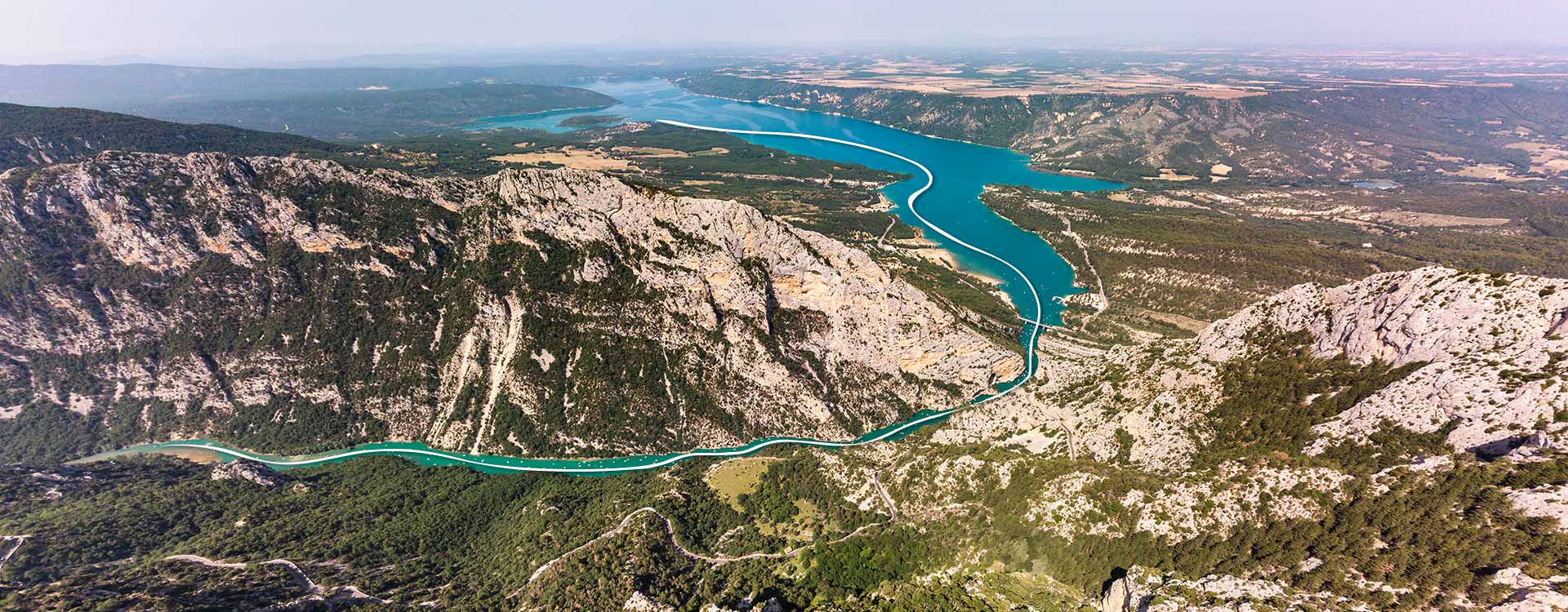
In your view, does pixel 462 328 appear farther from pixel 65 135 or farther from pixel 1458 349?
pixel 65 135

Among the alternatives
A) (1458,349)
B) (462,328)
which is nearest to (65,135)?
(462,328)

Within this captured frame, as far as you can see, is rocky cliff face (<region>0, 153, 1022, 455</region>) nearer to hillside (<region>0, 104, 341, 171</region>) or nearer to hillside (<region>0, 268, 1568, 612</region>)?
hillside (<region>0, 268, 1568, 612</region>)

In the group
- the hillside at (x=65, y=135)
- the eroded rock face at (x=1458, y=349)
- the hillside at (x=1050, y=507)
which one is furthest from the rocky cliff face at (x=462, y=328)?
the hillside at (x=65, y=135)

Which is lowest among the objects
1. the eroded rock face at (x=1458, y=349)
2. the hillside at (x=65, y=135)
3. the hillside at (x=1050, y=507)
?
the hillside at (x=1050, y=507)

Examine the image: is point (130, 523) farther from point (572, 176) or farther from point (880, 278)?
point (880, 278)

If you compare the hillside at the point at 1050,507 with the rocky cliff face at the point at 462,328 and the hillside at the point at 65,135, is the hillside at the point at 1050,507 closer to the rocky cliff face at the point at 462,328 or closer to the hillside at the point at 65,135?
the rocky cliff face at the point at 462,328

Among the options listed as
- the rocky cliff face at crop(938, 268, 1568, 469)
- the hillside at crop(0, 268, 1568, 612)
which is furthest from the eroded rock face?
the hillside at crop(0, 268, 1568, 612)
